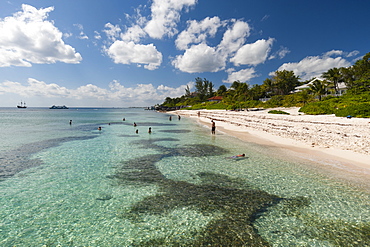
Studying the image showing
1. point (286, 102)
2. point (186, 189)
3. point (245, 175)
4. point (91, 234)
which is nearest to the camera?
point (91, 234)

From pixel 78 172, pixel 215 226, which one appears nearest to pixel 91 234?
pixel 215 226

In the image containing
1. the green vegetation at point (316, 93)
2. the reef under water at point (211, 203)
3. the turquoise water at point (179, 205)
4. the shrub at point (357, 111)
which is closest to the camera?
the reef under water at point (211, 203)

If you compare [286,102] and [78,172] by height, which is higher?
[286,102]

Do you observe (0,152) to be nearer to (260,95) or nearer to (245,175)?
(245,175)

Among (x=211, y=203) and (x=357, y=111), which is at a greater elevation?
(x=357, y=111)

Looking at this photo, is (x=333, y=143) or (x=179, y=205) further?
(x=333, y=143)

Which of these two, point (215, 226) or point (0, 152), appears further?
point (0, 152)

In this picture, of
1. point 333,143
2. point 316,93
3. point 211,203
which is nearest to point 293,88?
point 316,93

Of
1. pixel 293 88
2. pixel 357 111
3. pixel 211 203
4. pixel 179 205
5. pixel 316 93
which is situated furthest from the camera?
pixel 293 88

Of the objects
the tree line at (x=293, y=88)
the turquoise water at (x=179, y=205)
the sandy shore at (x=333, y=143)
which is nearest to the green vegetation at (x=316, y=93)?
the tree line at (x=293, y=88)

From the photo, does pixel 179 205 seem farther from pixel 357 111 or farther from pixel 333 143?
pixel 357 111

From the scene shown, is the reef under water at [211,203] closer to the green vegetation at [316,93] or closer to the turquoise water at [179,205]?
the turquoise water at [179,205]

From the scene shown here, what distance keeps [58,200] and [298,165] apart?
17.0 metres

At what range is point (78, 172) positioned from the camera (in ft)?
46.4
